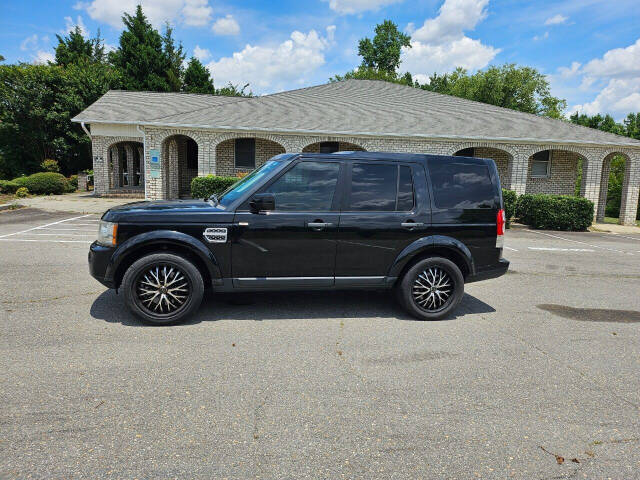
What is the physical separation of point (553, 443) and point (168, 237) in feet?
12.8

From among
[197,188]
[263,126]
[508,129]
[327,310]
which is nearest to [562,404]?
[327,310]

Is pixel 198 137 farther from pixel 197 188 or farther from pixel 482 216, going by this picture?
pixel 482 216

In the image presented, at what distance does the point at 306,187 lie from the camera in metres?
5.07

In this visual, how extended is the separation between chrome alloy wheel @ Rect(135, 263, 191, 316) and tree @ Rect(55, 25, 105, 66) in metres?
43.8

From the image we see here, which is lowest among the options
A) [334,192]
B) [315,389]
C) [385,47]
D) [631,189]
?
[315,389]

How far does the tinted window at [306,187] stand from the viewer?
5.01 meters

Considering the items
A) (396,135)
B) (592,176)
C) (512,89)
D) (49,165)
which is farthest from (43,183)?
(512,89)

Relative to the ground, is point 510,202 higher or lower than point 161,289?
higher

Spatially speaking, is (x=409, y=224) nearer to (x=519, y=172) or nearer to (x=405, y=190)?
(x=405, y=190)

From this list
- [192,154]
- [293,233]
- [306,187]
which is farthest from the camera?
[192,154]

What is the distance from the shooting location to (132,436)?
9.16 ft

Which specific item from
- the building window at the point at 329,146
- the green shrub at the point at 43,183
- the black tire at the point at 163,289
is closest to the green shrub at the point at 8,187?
the green shrub at the point at 43,183

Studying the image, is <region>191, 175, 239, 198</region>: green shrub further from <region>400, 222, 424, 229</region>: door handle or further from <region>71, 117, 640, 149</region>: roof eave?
<region>400, 222, 424, 229</region>: door handle

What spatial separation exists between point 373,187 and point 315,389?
102 inches
